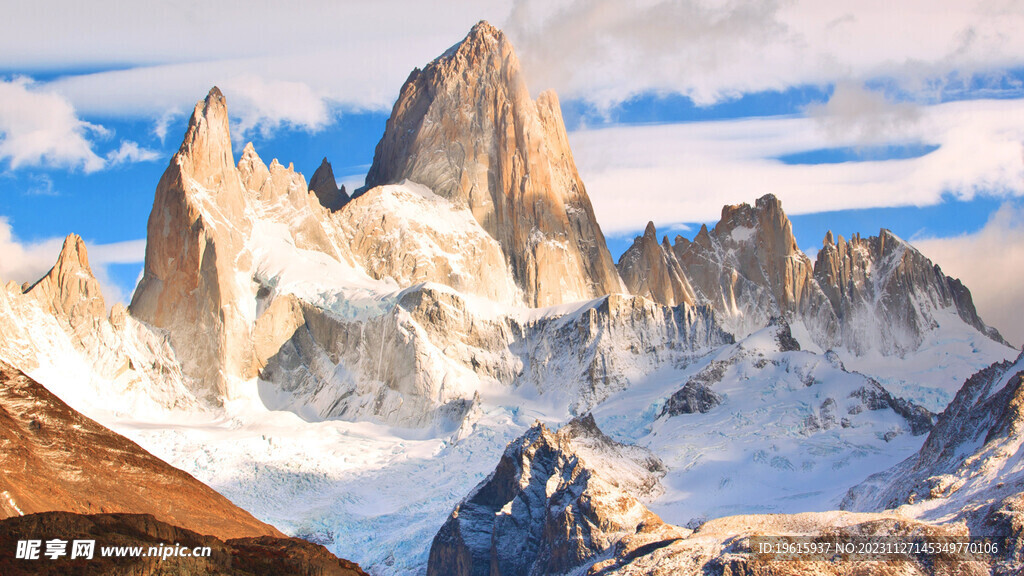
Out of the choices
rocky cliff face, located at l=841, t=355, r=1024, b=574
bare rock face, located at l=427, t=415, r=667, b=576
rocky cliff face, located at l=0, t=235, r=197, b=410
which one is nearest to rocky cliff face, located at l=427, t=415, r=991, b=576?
bare rock face, located at l=427, t=415, r=667, b=576

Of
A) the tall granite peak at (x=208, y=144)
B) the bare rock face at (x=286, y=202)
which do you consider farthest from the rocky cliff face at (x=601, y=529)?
the tall granite peak at (x=208, y=144)

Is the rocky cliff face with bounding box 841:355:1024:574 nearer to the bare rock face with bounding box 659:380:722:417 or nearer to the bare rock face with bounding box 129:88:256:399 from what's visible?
the bare rock face with bounding box 659:380:722:417

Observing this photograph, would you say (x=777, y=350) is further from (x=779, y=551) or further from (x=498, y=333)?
(x=779, y=551)

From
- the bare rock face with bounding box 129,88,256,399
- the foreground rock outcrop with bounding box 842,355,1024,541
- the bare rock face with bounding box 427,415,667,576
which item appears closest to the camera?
the foreground rock outcrop with bounding box 842,355,1024,541

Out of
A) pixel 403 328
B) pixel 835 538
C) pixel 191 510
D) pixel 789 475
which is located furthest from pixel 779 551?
pixel 403 328

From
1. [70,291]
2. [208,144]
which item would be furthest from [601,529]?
[208,144]
